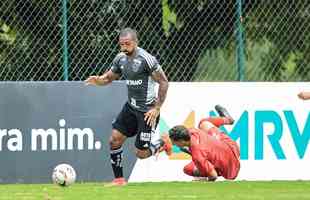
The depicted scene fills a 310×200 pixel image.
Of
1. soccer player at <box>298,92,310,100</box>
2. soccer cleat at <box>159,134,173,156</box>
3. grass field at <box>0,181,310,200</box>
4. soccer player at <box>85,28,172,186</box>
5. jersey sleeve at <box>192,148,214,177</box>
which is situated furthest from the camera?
soccer cleat at <box>159,134,173,156</box>

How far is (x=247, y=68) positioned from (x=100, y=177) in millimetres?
3213

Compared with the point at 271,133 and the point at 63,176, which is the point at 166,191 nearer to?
the point at 63,176

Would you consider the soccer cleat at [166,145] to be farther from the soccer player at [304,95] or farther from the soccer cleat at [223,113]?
the soccer player at [304,95]

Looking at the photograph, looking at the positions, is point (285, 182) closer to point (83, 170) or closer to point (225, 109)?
point (225, 109)

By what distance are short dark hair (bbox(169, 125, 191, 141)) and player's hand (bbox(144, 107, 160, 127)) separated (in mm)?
712

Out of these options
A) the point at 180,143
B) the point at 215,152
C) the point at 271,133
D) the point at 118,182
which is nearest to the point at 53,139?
the point at 118,182

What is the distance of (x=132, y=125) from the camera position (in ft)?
51.7

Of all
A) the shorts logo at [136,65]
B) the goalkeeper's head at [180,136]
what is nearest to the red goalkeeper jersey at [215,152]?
the goalkeeper's head at [180,136]

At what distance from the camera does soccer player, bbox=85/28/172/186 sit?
15.3 m

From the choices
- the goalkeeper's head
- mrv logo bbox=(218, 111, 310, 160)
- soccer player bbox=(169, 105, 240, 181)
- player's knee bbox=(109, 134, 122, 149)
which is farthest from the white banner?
player's knee bbox=(109, 134, 122, 149)

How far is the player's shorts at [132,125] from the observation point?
15.7m

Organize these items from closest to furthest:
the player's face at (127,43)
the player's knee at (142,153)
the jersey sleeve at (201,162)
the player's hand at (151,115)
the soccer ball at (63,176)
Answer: the soccer ball at (63,176)
the player's face at (127,43)
the player's hand at (151,115)
the jersey sleeve at (201,162)
the player's knee at (142,153)

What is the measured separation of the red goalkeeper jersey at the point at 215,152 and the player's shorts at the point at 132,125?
2.63 feet

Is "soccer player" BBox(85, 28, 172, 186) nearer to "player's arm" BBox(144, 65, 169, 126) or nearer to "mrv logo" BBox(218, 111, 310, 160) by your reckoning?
"player's arm" BBox(144, 65, 169, 126)
